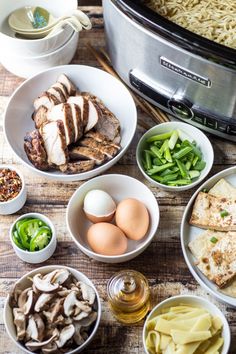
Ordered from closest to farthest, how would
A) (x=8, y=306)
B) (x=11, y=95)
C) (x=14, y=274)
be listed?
(x=8, y=306) → (x=14, y=274) → (x=11, y=95)

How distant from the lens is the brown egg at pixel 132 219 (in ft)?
6.71

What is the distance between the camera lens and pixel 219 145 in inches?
91.0

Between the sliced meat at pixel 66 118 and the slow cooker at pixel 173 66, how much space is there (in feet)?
0.90

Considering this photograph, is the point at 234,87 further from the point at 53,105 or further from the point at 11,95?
the point at 11,95

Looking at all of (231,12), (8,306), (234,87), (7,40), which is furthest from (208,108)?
(8,306)

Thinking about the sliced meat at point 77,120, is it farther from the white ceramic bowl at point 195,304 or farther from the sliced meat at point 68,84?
the white ceramic bowl at point 195,304

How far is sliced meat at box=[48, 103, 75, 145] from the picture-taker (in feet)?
7.04

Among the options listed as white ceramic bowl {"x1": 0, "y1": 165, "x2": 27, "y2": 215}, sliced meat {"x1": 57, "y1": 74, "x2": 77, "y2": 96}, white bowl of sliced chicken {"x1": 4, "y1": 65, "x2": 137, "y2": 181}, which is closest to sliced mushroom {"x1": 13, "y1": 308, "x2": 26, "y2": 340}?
white ceramic bowl {"x1": 0, "y1": 165, "x2": 27, "y2": 215}

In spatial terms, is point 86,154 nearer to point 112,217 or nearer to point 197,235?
point 112,217

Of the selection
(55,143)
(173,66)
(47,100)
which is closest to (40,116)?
(47,100)

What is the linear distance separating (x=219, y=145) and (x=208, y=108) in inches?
8.2

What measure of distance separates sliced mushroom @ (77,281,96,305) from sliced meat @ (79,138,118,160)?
47 centimetres

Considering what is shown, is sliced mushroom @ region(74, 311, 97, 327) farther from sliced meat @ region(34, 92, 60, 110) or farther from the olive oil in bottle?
sliced meat @ region(34, 92, 60, 110)

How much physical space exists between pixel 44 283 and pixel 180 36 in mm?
811
